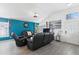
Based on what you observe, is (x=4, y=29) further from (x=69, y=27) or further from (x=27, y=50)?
(x=69, y=27)

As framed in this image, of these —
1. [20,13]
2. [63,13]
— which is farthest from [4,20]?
[63,13]

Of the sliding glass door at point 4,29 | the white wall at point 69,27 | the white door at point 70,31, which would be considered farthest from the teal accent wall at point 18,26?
the white door at point 70,31

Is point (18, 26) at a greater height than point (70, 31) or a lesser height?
greater

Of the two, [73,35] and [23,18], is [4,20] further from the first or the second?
[73,35]

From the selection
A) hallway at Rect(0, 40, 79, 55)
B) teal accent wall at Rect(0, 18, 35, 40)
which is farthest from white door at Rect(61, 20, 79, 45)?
teal accent wall at Rect(0, 18, 35, 40)

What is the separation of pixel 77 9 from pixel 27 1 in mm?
3281

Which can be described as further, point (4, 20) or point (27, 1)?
point (4, 20)

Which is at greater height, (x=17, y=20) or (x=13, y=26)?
(x=17, y=20)

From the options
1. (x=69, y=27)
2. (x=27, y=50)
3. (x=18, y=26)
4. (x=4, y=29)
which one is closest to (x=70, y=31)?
(x=69, y=27)

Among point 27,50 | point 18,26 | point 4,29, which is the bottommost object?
point 27,50

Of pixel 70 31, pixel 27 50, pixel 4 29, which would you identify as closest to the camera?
pixel 4 29

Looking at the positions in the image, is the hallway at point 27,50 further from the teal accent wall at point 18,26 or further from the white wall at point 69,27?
the white wall at point 69,27

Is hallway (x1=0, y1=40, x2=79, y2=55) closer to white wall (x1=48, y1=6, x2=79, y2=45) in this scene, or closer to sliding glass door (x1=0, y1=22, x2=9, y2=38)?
sliding glass door (x1=0, y1=22, x2=9, y2=38)

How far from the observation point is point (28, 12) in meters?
3.53
